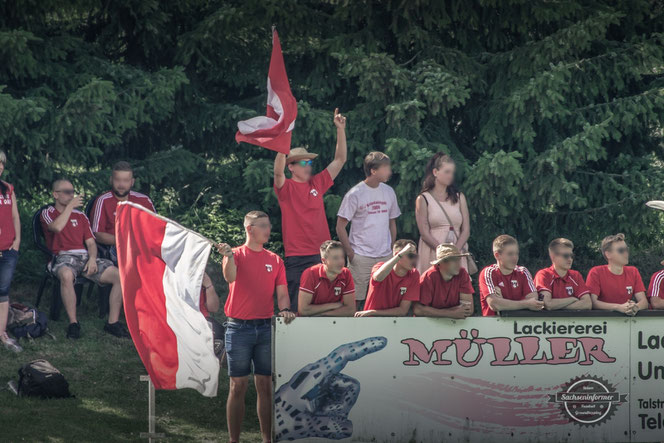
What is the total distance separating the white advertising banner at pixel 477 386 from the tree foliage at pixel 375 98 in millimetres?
3285

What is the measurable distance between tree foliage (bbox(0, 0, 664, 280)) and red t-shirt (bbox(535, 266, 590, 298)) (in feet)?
6.05

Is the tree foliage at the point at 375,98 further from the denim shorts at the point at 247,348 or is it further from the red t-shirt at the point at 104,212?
the denim shorts at the point at 247,348

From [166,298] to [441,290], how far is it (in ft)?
7.67

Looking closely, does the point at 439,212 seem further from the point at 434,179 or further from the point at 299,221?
the point at 299,221

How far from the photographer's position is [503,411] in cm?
790

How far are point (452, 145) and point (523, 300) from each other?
11.6 ft

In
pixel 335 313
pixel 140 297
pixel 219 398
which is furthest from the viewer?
pixel 219 398

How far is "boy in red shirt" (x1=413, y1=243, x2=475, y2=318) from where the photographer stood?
839 centimetres

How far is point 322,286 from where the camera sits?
842 centimetres

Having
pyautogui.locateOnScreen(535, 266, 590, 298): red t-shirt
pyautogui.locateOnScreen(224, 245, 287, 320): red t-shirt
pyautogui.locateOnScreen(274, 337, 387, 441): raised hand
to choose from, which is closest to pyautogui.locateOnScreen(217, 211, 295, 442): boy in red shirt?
pyautogui.locateOnScreen(224, 245, 287, 320): red t-shirt

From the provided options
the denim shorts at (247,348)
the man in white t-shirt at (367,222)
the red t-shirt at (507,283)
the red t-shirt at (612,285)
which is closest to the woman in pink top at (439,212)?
the man in white t-shirt at (367,222)

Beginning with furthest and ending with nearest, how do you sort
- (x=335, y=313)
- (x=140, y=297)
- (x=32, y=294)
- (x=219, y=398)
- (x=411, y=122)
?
(x=32, y=294) < (x=411, y=122) < (x=219, y=398) < (x=335, y=313) < (x=140, y=297)

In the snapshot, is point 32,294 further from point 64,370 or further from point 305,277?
point 305,277

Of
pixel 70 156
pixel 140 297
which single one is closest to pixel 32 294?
pixel 70 156
